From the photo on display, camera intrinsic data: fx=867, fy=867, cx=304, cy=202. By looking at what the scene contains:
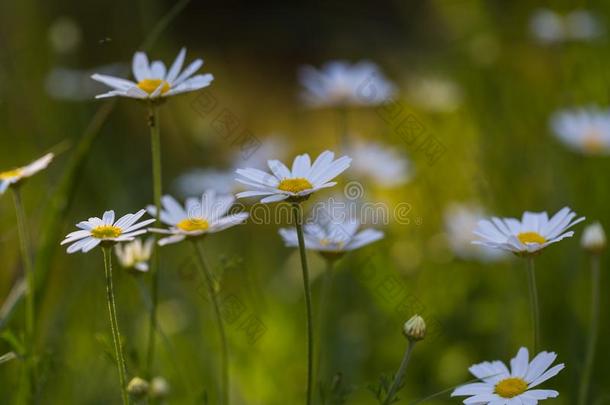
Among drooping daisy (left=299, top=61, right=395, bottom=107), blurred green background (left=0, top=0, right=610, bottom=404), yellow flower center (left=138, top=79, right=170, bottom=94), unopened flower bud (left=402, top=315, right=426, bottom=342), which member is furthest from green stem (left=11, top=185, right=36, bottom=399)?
drooping daisy (left=299, top=61, right=395, bottom=107)

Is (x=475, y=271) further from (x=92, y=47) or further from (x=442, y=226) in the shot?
(x=92, y=47)

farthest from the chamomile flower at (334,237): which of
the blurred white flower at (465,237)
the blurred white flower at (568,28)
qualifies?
the blurred white flower at (568,28)

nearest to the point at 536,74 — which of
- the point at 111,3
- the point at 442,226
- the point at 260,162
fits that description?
the point at 442,226

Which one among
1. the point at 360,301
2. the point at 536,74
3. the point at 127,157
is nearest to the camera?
the point at 360,301

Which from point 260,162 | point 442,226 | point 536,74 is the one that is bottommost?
point 442,226

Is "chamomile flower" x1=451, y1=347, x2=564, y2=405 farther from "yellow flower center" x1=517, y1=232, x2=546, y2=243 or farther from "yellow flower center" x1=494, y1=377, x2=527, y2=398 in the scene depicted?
"yellow flower center" x1=517, y1=232, x2=546, y2=243
